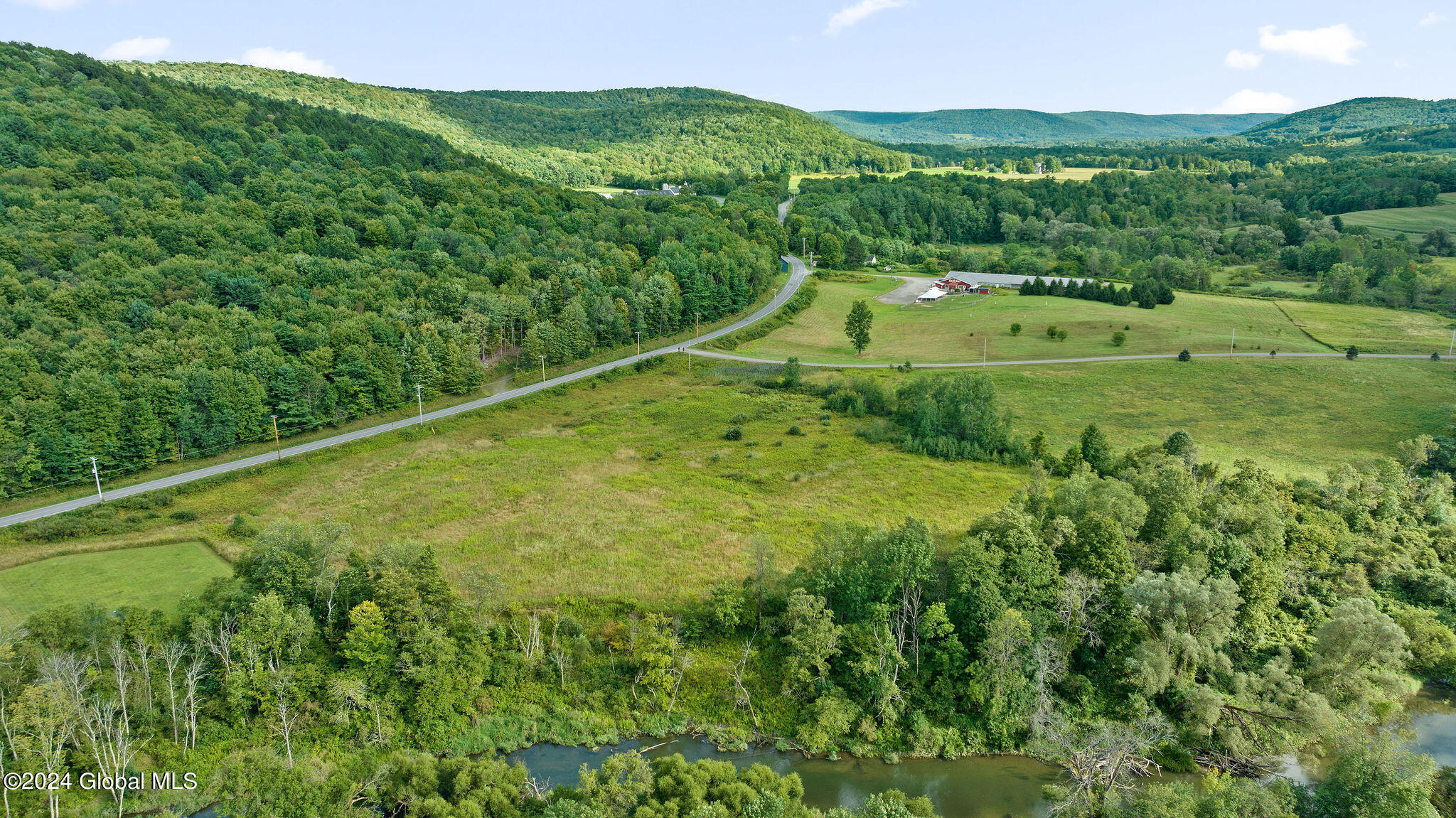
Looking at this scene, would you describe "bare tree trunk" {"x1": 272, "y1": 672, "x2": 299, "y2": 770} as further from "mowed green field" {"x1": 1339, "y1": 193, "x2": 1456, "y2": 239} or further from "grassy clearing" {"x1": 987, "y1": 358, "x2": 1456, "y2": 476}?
"mowed green field" {"x1": 1339, "y1": 193, "x2": 1456, "y2": 239}

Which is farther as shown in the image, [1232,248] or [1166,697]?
[1232,248]

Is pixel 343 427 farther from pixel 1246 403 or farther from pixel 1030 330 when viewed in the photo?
pixel 1246 403

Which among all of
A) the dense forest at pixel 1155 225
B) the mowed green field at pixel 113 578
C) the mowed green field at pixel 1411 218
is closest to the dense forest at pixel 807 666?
the mowed green field at pixel 113 578

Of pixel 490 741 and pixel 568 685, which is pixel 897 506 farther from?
pixel 490 741

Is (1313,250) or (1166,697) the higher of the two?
(1313,250)

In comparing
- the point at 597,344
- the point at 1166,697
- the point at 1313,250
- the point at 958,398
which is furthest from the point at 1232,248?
the point at 1166,697

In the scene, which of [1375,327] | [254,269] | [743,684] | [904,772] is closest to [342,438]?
[254,269]
